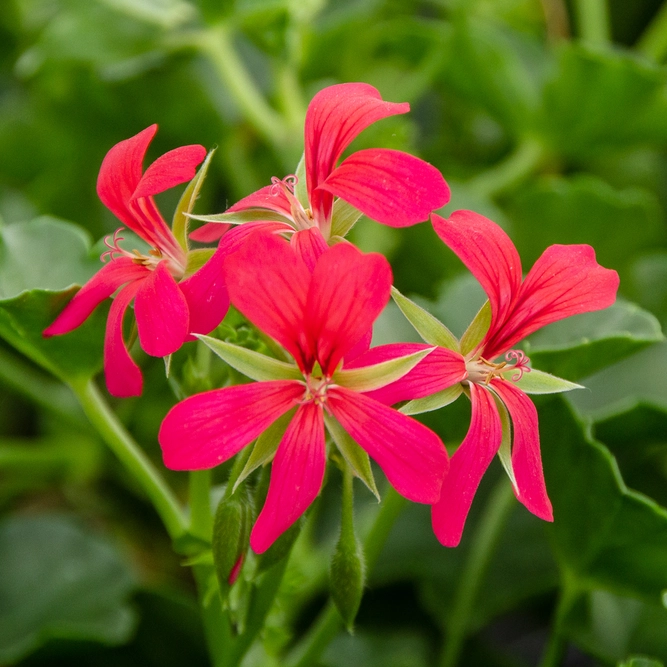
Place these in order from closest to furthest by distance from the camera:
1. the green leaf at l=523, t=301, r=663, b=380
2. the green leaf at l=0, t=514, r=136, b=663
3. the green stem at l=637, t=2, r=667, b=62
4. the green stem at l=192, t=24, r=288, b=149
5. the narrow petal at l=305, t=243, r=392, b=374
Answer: the narrow petal at l=305, t=243, r=392, b=374 → the green leaf at l=523, t=301, r=663, b=380 → the green leaf at l=0, t=514, r=136, b=663 → the green stem at l=192, t=24, r=288, b=149 → the green stem at l=637, t=2, r=667, b=62

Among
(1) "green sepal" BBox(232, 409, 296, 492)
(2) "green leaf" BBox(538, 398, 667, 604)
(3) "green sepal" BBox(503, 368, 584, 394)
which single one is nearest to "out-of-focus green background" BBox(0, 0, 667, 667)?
(2) "green leaf" BBox(538, 398, 667, 604)

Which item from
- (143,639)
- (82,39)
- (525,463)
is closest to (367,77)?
(82,39)

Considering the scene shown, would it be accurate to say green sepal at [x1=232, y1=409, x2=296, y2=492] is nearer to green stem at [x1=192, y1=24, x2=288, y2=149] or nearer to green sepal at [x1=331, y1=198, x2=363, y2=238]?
green sepal at [x1=331, y1=198, x2=363, y2=238]

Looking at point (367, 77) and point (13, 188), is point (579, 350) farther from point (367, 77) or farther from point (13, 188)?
point (13, 188)

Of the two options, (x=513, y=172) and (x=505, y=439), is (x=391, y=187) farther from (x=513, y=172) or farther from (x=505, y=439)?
(x=513, y=172)

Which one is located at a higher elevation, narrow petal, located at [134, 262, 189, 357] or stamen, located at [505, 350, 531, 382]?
narrow petal, located at [134, 262, 189, 357]

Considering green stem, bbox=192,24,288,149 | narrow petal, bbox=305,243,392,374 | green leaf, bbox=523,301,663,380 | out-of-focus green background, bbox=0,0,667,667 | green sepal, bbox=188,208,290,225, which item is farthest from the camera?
green stem, bbox=192,24,288,149

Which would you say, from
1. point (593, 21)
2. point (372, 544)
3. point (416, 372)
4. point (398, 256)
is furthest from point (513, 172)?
point (416, 372)
